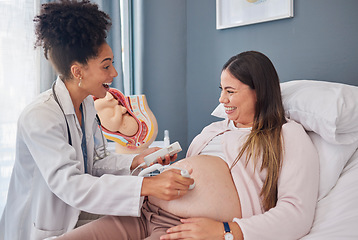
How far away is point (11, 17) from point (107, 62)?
2.38ft

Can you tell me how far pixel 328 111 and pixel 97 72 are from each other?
0.86 metres

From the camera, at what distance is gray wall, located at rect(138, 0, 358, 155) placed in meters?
1.63

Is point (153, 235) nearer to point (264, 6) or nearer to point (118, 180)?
point (118, 180)

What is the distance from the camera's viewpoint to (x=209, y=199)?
1.08m

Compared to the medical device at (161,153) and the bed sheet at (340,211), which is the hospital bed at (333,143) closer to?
the bed sheet at (340,211)

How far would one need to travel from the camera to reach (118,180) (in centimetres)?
106

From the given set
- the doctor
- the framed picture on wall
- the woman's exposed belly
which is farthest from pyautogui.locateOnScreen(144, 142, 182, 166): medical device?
the framed picture on wall

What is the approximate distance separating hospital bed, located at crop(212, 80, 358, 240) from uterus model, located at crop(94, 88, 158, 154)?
0.80 m

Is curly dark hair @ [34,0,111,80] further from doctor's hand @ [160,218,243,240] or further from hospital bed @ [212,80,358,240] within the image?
hospital bed @ [212,80,358,240]

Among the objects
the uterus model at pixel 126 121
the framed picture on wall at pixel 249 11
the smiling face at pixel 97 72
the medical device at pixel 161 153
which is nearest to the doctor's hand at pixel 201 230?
the medical device at pixel 161 153

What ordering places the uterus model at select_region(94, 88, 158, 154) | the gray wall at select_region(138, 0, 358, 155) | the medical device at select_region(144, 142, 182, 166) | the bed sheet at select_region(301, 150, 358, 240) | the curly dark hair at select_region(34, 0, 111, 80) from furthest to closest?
the uterus model at select_region(94, 88, 158, 154)
the gray wall at select_region(138, 0, 358, 155)
the medical device at select_region(144, 142, 182, 166)
the curly dark hair at select_region(34, 0, 111, 80)
the bed sheet at select_region(301, 150, 358, 240)

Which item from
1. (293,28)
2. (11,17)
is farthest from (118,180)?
(293,28)

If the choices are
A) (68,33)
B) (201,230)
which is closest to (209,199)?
(201,230)

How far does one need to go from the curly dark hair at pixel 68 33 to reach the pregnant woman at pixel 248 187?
0.55 meters
